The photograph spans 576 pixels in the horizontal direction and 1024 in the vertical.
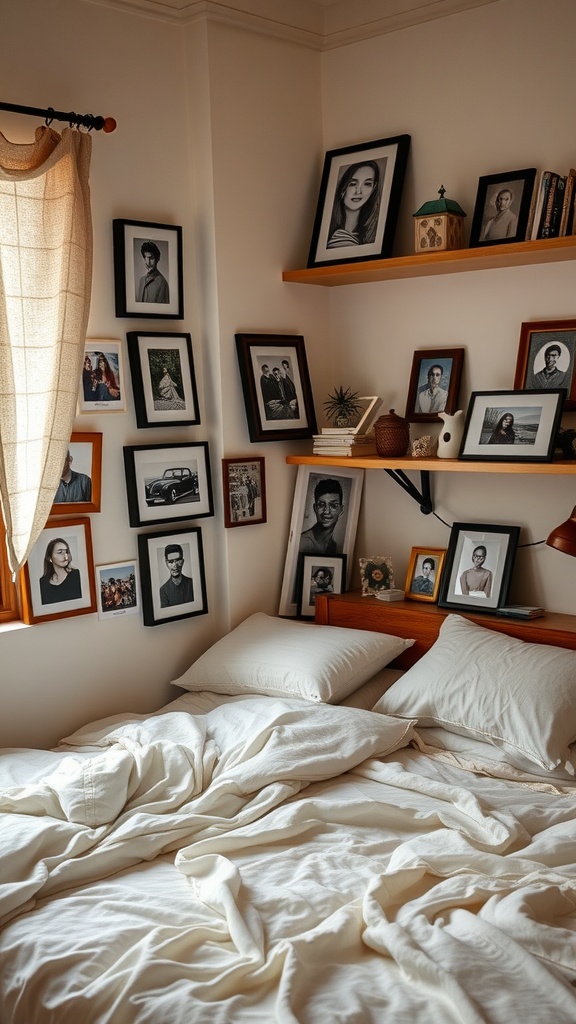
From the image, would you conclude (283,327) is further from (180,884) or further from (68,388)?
(180,884)

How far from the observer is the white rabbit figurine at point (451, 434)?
3037mm

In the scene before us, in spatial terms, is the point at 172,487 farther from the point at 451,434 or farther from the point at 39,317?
the point at 451,434

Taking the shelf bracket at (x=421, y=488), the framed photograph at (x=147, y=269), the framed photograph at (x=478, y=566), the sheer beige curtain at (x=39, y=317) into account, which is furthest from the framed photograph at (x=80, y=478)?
the framed photograph at (x=478, y=566)

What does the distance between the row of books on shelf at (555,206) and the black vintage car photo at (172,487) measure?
1.29 metres

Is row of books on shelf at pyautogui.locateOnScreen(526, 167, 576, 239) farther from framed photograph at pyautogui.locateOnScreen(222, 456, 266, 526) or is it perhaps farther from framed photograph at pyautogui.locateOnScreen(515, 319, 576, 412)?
framed photograph at pyautogui.locateOnScreen(222, 456, 266, 526)

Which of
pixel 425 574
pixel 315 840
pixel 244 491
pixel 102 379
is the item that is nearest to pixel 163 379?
pixel 102 379

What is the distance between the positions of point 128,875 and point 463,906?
2.26ft

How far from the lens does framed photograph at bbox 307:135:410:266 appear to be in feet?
10.7

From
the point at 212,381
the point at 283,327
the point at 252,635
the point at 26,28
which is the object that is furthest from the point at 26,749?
the point at 26,28

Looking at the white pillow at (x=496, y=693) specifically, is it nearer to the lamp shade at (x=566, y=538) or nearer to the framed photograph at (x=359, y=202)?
the lamp shade at (x=566, y=538)

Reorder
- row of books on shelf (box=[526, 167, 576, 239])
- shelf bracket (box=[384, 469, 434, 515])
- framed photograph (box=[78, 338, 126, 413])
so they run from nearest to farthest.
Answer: row of books on shelf (box=[526, 167, 576, 239])
framed photograph (box=[78, 338, 126, 413])
shelf bracket (box=[384, 469, 434, 515])

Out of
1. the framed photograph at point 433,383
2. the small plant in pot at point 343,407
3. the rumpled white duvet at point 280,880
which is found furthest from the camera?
the small plant in pot at point 343,407

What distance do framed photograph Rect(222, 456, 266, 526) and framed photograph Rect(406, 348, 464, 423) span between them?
0.54 metres

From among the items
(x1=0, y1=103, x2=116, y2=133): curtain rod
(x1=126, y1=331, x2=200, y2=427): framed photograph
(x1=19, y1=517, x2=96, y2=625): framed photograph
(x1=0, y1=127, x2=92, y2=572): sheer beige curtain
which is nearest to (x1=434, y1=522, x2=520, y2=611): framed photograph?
(x1=126, y1=331, x2=200, y2=427): framed photograph
